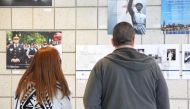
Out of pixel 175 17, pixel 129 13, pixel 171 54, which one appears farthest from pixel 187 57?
pixel 129 13

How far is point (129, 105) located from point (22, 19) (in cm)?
176

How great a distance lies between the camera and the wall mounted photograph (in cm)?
299

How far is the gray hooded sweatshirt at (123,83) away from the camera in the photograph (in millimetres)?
1747

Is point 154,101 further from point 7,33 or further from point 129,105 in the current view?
point 7,33

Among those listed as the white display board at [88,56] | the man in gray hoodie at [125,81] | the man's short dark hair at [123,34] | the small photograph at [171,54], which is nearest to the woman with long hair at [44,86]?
the man in gray hoodie at [125,81]

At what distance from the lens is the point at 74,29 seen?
3.11 metres

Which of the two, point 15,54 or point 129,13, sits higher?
point 129,13

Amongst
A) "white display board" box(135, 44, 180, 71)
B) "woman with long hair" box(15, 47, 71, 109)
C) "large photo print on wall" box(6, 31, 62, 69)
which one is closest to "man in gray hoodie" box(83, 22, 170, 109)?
"woman with long hair" box(15, 47, 71, 109)

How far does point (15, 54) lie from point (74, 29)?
61 cm

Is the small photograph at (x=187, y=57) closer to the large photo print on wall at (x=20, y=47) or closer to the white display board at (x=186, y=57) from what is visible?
the white display board at (x=186, y=57)

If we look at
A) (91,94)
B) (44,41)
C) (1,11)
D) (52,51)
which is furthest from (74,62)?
(91,94)

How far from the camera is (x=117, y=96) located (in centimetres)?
175

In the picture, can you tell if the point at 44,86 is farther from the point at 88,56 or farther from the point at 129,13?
the point at 129,13

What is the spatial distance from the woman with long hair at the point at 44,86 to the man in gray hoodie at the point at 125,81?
0.64 feet
